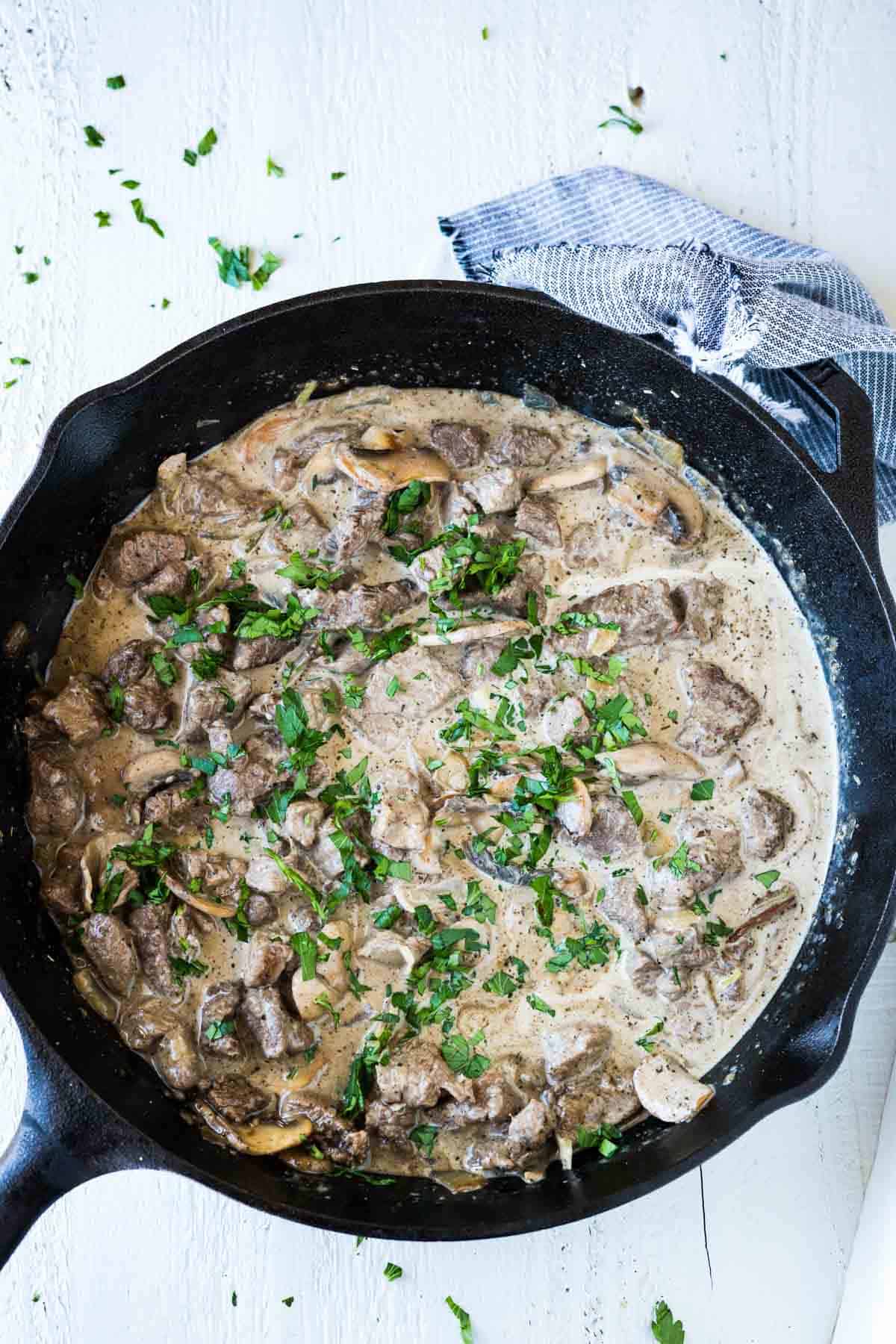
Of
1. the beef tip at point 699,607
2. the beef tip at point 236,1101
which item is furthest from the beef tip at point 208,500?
the beef tip at point 236,1101

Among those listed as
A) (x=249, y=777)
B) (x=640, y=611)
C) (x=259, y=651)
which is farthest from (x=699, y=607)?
(x=249, y=777)

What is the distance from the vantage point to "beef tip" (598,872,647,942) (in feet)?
12.5

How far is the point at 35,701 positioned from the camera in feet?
12.7

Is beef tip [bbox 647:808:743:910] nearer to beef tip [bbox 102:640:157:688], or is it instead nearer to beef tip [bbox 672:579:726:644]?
beef tip [bbox 672:579:726:644]

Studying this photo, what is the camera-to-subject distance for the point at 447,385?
13.5 ft

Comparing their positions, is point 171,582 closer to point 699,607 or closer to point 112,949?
point 112,949

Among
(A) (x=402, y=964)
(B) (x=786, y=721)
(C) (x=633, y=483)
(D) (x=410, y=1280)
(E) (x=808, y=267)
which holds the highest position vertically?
(E) (x=808, y=267)

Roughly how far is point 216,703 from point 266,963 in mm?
750

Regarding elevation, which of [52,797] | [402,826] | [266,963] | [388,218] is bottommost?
[266,963]

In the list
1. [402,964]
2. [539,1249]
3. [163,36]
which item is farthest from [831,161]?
[539,1249]

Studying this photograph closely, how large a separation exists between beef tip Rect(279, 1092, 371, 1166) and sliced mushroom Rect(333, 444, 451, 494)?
69.8 inches

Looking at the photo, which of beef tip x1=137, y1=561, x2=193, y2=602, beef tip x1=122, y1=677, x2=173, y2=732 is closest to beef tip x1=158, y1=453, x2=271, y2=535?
beef tip x1=137, y1=561, x2=193, y2=602

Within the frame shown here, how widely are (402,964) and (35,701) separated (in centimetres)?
132

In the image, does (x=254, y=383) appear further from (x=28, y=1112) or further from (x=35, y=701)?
(x=28, y=1112)
